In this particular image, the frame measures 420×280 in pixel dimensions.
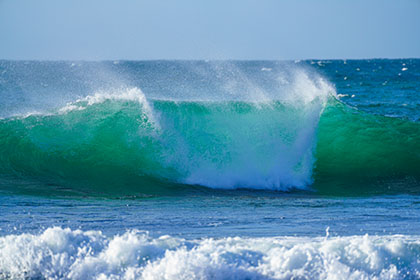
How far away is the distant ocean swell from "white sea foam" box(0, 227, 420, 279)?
4073mm

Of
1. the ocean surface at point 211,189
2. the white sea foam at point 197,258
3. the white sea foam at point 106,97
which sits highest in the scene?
the white sea foam at point 106,97

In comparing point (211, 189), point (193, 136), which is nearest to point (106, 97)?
point (193, 136)

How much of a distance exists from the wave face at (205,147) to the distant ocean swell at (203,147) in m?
0.02

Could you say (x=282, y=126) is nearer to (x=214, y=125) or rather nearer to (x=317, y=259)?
(x=214, y=125)

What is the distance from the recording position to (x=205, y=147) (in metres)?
10.8

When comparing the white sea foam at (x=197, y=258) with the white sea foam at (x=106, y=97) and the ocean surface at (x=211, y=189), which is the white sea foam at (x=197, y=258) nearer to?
the ocean surface at (x=211, y=189)

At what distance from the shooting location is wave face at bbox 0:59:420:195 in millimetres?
10133

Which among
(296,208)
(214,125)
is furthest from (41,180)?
(296,208)

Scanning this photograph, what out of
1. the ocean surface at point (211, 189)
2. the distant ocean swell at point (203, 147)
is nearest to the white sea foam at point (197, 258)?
the ocean surface at point (211, 189)

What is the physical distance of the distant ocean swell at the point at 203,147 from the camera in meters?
10.1

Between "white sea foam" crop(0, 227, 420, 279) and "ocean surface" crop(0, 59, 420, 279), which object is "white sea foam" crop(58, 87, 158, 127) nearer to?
"ocean surface" crop(0, 59, 420, 279)

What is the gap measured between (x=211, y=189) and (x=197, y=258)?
4.87 m

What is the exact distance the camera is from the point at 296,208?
774 centimetres

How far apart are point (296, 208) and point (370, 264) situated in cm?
293
